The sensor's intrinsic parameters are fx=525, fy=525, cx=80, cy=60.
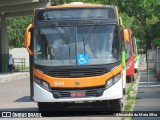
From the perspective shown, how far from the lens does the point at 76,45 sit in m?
14.6

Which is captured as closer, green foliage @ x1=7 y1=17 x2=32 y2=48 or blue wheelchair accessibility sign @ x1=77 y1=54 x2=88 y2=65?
blue wheelchair accessibility sign @ x1=77 y1=54 x2=88 y2=65

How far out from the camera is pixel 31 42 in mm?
14891

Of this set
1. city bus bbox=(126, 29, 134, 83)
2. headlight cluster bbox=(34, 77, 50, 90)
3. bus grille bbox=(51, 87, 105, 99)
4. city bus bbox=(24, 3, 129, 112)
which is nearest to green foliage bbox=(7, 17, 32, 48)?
city bus bbox=(126, 29, 134, 83)

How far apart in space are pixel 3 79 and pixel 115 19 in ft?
76.9

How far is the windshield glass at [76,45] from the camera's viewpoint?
14469 mm

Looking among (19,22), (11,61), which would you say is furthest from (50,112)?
(19,22)

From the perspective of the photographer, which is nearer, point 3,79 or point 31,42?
point 31,42

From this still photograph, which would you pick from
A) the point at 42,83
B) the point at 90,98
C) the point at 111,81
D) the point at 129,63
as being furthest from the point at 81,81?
the point at 129,63

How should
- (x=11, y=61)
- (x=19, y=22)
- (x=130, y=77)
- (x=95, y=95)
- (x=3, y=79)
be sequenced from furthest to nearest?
(x=19, y=22)
(x=11, y=61)
(x=3, y=79)
(x=130, y=77)
(x=95, y=95)

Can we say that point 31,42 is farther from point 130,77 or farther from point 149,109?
point 130,77

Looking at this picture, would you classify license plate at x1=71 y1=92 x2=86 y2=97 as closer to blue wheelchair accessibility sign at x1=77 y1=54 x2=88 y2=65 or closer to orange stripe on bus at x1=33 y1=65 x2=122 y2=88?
orange stripe on bus at x1=33 y1=65 x2=122 y2=88

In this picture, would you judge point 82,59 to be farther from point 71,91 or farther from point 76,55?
point 71,91

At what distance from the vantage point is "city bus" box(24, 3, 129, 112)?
1412 cm

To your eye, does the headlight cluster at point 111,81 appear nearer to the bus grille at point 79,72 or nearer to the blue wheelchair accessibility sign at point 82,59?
the bus grille at point 79,72
